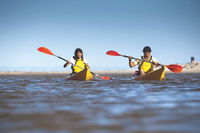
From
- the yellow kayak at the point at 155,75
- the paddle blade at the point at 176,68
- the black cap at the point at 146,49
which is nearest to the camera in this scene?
the yellow kayak at the point at 155,75

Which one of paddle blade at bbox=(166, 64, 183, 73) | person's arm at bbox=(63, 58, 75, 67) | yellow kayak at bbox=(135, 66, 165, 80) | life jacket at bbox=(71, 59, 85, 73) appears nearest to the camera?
yellow kayak at bbox=(135, 66, 165, 80)

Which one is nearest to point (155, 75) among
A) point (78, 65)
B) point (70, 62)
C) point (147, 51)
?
point (147, 51)

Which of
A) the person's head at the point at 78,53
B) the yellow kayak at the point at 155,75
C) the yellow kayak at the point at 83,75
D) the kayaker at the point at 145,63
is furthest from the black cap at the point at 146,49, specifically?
the person's head at the point at 78,53

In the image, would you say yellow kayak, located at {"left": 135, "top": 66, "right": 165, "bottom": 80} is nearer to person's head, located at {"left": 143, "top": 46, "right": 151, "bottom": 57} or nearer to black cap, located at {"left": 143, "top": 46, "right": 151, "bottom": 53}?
person's head, located at {"left": 143, "top": 46, "right": 151, "bottom": 57}

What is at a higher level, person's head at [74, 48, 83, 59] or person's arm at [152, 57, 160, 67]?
person's head at [74, 48, 83, 59]

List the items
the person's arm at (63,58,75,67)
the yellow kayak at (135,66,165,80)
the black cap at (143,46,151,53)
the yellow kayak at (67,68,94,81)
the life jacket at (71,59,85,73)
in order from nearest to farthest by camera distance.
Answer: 1. the yellow kayak at (135,66,165,80)
2. the black cap at (143,46,151,53)
3. the yellow kayak at (67,68,94,81)
4. the person's arm at (63,58,75,67)
5. the life jacket at (71,59,85,73)

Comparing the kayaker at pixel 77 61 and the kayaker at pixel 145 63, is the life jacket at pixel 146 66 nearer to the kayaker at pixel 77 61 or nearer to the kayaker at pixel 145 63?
the kayaker at pixel 145 63

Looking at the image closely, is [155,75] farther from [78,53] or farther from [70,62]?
[70,62]

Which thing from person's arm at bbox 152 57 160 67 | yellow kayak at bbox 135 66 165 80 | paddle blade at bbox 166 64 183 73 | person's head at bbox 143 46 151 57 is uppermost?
person's head at bbox 143 46 151 57

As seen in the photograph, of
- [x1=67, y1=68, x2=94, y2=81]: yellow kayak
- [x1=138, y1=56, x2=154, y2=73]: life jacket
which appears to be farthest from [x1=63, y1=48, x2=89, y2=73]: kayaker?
[x1=138, y1=56, x2=154, y2=73]: life jacket

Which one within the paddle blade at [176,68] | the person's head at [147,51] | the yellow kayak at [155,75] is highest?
the person's head at [147,51]

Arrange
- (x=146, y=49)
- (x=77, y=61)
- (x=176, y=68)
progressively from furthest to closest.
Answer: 1. (x=77, y=61)
2. (x=176, y=68)
3. (x=146, y=49)

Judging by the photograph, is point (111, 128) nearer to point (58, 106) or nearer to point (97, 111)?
point (97, 111)

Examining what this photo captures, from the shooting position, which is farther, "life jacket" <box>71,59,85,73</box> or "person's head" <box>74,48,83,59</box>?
"life jacket" <box>71,59,85,73</box>
